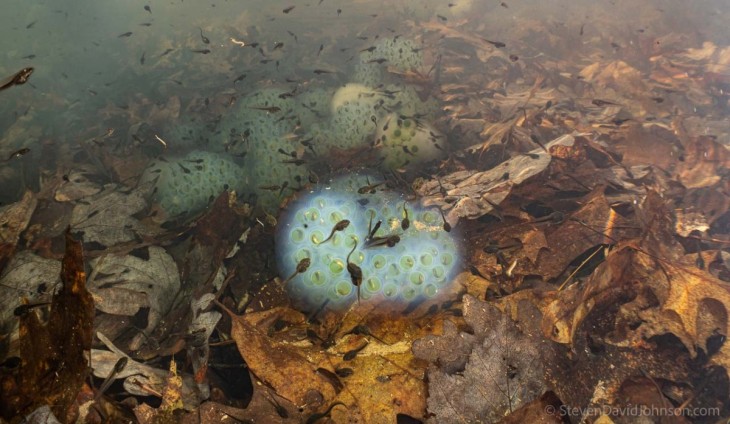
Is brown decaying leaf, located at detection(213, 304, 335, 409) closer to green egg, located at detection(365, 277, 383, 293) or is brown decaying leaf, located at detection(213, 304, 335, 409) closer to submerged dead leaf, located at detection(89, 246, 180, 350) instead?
green egg, located at detection(365, 277, 383, 293)

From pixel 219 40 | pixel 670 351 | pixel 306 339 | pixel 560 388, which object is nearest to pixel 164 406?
pixel 306 339

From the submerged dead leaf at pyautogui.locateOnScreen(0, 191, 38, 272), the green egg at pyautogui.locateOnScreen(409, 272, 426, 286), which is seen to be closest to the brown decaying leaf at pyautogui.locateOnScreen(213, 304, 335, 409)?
the green egg at pyautogui.locateOnScreen(409, 272, 426, 286)

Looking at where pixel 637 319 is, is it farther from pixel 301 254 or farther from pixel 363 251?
pixel 301 254

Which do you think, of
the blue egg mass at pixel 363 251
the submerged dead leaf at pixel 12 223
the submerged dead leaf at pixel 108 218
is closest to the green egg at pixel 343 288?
the blue egg mass at pixel 363 251

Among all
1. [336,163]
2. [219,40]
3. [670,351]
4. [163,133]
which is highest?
[670,351]

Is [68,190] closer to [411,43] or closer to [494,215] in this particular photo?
[494,215]

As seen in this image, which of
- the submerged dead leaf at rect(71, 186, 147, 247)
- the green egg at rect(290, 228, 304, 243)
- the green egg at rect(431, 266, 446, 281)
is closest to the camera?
the green egg at rect(431, 266, 446, 281)

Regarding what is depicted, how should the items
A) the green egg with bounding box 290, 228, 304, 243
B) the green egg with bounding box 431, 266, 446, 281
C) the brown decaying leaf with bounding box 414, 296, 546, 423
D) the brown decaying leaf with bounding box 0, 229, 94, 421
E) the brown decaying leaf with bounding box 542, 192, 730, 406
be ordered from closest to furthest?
the brown decaying leaf with bounding box 0, 229, 94, 421
the brown decaying leaf with bounding box 414, 296, 546, 423
the brown decaying leaf with bounding box 542, 192, 730, 406
the green egg with bounding box 431, 266, 446, 281
the green egg with bounding box 290, 228, 304, 243
